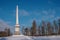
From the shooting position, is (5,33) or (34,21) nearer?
(5,33)

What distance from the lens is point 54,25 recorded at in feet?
44.4

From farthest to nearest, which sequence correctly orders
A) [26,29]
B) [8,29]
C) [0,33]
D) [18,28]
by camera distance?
[26,29]
[8,29]
[0,33]
[18,28]

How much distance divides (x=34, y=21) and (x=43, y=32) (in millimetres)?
1803

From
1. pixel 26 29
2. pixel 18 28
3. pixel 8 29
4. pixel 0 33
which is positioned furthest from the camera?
pixel 26 29

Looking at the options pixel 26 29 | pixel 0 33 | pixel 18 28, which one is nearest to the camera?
pixel 18 28

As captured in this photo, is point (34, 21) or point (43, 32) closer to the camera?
point (43, 32)

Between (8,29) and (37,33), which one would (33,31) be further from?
(8,29)

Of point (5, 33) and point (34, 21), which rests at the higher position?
point (34, 21)

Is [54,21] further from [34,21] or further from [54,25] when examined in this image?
Answer: [34,21]

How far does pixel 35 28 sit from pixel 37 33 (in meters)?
1.08

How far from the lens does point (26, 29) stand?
14.3 meters

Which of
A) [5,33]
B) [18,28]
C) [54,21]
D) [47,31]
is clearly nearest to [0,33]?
[5,33]

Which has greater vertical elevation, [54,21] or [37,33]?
[54,21]

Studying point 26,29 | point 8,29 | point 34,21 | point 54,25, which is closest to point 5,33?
point 8,29
